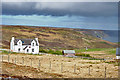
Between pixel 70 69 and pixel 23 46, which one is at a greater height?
pixel 23 46

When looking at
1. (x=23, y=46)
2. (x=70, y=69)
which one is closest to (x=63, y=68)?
(x=70, y=69)

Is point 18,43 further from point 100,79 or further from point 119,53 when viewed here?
point 100,79

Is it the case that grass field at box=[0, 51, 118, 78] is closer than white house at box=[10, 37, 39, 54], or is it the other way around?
grass field at box=[0, 51, 118, 78]

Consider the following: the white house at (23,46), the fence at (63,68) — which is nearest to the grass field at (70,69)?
the fence at (63,68)

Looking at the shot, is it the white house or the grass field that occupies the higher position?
the white house

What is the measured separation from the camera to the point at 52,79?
22.1 meters

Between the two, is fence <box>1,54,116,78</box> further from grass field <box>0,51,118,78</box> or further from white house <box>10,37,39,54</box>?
white house <box>10,37,39,54</box>

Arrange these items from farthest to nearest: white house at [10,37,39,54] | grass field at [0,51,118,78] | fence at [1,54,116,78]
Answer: white house at [10,37,39,54], fence at [1,54,116,78], grass field at [0,51,118,78]

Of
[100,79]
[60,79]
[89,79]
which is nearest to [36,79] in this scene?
[60,79]

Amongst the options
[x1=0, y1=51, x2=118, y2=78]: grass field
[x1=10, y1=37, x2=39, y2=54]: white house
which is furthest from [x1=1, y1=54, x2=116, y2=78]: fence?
[x1=10, y1=37, x2=39, y2=54]: white house

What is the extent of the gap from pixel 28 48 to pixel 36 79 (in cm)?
4933

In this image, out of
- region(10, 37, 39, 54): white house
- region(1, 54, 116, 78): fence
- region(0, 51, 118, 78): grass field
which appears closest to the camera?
region(0, 51, 118, 78): grass field

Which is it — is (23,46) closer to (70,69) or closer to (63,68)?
(63,68)

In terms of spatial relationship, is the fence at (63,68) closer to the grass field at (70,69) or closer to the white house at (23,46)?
the grass field at (70,69)
